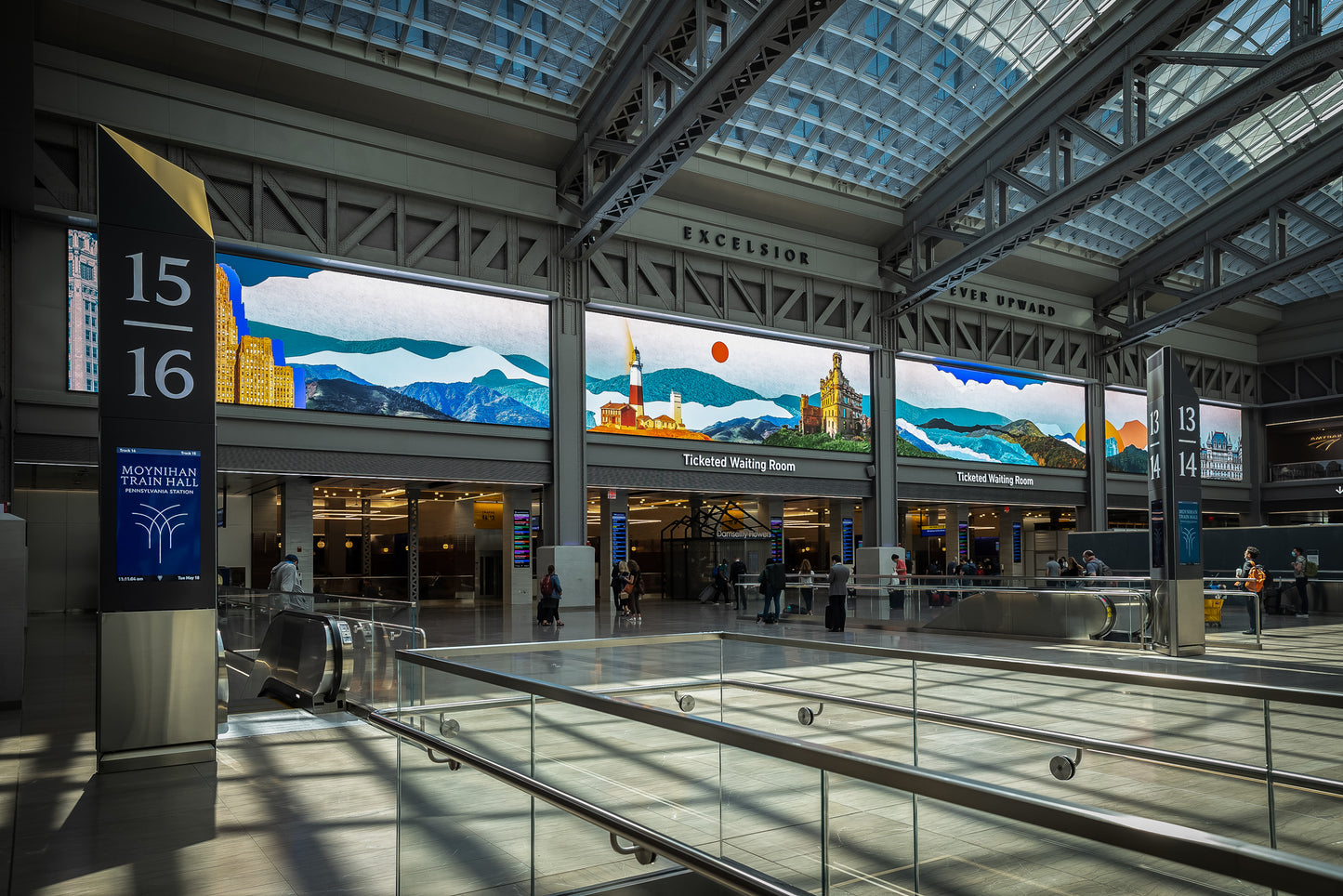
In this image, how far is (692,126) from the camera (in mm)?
21516

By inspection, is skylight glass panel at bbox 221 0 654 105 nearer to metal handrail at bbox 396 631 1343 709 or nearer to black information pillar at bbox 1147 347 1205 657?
black information pillar at bbox 1147 347 1205 657

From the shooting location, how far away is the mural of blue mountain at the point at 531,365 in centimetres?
2627

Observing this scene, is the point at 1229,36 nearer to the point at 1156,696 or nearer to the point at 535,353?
the point at 535,353

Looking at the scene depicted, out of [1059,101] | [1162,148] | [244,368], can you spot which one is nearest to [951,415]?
[1059,101]

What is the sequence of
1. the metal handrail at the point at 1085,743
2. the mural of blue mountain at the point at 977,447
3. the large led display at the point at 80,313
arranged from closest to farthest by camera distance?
Answer: the metal handrail at the point at 1085,743
the large led display at the point at 80,313
the mural of blue mountain at the point at 977,447

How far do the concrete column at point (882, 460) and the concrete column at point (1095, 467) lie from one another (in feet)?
34.9

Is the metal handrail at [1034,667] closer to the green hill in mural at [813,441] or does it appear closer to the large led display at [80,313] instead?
the large led display at [80,313]

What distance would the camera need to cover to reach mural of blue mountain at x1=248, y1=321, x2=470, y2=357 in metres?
22.8

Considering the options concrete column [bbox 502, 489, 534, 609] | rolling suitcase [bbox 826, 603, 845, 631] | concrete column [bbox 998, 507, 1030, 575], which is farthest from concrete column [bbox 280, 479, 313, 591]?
concrete column [bbox 998, 507, 1030, 575]

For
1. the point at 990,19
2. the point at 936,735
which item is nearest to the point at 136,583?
the point at 936,735

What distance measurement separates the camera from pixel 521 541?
27375mm

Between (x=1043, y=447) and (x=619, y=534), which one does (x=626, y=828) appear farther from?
(x=1043, y=447)

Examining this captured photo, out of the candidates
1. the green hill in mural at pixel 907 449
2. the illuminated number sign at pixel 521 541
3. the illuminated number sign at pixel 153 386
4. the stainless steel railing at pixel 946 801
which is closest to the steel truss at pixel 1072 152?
the green hill in mural at pixel 907 449

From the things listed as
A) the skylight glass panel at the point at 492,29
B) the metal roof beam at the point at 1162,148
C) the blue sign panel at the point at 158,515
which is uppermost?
the skylight glass panel at the point at 492,29
